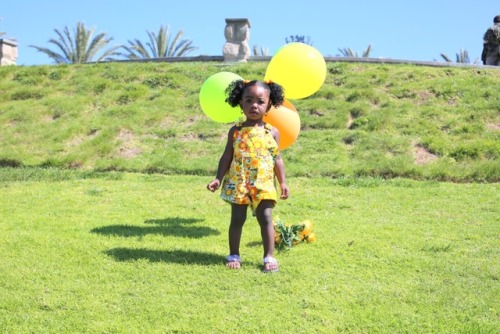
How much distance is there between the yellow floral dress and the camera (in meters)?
3.82

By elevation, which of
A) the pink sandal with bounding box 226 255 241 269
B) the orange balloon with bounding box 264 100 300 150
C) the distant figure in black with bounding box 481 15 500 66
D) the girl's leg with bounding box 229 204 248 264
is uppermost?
the distant figure in black with bounding box 481 15 500 66

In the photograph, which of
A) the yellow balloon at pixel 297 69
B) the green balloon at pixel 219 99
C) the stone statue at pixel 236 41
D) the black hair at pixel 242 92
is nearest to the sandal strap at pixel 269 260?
the black hair at pixel 242 92

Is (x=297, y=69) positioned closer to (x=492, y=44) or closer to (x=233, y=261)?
(x=233, y=261)

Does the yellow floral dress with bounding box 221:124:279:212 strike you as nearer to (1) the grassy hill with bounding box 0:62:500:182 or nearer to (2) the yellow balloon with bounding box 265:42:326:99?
(2) the yellow balloon with bounding box 265:42:326:99

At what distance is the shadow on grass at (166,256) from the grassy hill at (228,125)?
14.5ft

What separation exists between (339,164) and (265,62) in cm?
633

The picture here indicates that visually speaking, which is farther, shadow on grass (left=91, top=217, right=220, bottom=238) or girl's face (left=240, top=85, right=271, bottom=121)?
shadow on grass (left=91, top=217, right=220, bottom=238)

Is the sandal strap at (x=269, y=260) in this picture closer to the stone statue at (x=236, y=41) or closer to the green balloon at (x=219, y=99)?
the green balloon at (x=219, y=99)

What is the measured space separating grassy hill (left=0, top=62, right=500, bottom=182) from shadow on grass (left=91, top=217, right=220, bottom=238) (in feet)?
11.2

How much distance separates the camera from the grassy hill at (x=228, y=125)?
8727mm

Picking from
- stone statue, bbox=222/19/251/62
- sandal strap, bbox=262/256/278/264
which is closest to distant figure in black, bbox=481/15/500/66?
stone statue, bbox=222/19/251/62

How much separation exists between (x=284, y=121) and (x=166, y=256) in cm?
163

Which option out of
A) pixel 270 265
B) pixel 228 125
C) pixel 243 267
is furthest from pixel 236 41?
pixel 270 265

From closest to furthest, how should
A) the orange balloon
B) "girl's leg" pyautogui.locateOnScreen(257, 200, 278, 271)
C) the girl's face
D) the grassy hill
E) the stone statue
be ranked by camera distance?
1. "girl's leg" pyautogui.locateOnScreen(257, 200, 278, 271)
2. the girl's face
3. the orange balloon
4. the grassy hill
5. the stone statue
